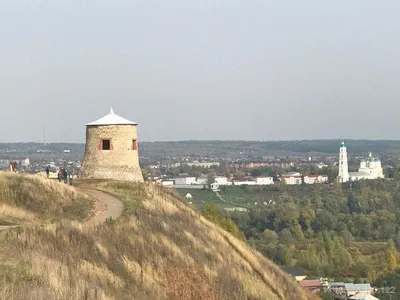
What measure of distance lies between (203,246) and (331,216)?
70.4 metres

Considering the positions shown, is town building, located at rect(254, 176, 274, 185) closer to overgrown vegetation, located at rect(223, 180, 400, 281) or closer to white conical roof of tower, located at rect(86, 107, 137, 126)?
overgrown vegetation, located at rect(223, 180, 400, 281)

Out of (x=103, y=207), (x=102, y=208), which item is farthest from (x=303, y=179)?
(x=102, y=208)

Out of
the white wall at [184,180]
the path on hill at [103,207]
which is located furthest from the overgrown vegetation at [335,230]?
the path on hill at [103,207]

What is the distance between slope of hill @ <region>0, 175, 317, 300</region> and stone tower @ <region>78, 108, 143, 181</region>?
14.6 feet

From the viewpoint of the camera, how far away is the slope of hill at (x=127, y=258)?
887cm

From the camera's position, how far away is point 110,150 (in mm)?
24391

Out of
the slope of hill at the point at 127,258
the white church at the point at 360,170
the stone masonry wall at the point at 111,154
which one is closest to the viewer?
the slope of hill at the point at 127,258

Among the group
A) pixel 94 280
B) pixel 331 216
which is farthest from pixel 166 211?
pixel 331 216

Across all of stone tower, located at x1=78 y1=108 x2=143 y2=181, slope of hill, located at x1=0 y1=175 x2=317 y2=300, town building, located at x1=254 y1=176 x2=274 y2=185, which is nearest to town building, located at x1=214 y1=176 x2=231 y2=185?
town building, located at x1=254 y1=176 x2=274 y2=185

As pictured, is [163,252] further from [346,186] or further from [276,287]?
[346,186]

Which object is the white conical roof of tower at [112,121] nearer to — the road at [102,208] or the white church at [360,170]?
the road at [102,208]

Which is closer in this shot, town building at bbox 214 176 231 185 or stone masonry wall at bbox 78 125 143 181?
stone masonry wall at bbox 78 125 143 181

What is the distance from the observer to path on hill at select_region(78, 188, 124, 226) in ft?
50.1

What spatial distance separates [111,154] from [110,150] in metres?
0.13
